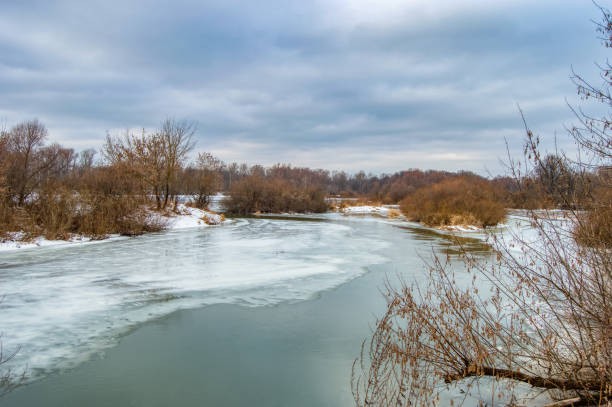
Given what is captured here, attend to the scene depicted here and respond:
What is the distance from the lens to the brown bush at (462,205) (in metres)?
22.4

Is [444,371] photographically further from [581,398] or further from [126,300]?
[126,300]

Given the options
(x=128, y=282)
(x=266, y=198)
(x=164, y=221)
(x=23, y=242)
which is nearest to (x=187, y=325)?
(x=128, y=282)

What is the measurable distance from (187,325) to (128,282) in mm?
3336

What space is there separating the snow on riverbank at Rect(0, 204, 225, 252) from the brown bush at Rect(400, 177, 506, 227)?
46.6 ft

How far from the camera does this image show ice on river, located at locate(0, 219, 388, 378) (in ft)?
16.6

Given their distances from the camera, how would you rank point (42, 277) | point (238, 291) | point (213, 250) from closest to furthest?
point (238, 291)
point (42, 277)
point (213, 250)

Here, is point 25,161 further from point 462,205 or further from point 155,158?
point 462,205

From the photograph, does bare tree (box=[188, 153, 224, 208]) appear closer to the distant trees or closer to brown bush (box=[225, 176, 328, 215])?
the distant trees

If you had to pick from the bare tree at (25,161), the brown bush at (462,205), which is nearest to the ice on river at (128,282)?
the bare tree at (25,161)

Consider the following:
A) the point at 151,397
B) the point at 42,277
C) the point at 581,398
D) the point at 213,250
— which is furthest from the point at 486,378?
the point at 213,250

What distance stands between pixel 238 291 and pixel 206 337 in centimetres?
244

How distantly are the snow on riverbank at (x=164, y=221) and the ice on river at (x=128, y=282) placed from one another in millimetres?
836

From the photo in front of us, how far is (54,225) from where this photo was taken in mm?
13523

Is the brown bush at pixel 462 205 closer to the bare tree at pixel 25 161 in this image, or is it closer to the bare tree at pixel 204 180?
the bare tree at pixel 204 180
